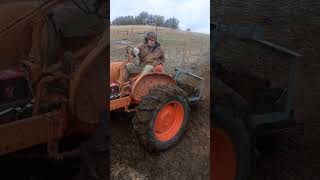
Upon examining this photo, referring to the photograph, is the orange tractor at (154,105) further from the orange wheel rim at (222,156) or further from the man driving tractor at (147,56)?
the orange wheel rim at (222,156)

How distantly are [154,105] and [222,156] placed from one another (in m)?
0.75

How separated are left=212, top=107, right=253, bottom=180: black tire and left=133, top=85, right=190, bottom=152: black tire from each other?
2.43ft

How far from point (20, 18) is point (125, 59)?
47cm

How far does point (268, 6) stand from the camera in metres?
Answer: 1.28

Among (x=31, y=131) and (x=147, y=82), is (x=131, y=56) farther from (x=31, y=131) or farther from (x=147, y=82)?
(x=31, y=131)

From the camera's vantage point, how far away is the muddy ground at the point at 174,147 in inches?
62.9

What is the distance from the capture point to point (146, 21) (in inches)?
52.2

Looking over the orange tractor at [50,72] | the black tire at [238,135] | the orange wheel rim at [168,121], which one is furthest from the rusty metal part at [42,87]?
the orange wheel rim at [168,121]

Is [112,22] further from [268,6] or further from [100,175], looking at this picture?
[100,175]

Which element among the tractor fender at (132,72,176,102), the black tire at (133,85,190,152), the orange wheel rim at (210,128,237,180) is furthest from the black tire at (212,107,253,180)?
the black tire at (133,85,190,152)

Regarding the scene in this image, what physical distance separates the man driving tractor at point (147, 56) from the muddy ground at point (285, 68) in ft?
1.09

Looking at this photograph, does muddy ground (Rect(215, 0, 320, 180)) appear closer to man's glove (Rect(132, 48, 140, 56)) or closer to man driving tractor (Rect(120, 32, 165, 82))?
man driving tractor (Rect(120, 32, 165, 82))

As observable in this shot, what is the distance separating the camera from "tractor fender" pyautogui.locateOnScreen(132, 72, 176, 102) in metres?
2.20

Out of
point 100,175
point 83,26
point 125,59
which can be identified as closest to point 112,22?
point 83,26
